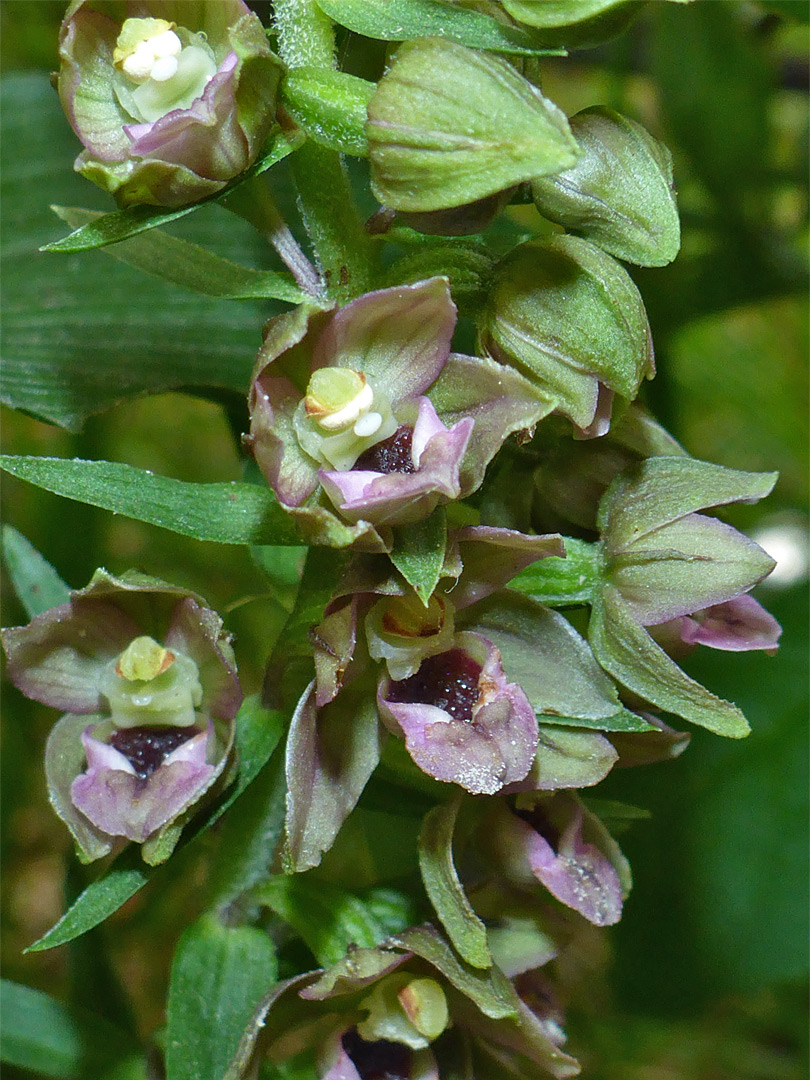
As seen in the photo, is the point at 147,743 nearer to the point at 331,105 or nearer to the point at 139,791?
the point at 139,791

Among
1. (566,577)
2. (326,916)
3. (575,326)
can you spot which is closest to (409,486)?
(575,326)

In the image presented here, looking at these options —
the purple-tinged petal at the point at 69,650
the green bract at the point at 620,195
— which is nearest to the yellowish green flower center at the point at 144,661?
the purple-tinged petal at the point at 69,650

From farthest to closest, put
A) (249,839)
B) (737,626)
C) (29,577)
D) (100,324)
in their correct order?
(100,324)
(29,577)
(249,839)
(737,626)

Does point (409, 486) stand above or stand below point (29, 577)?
above

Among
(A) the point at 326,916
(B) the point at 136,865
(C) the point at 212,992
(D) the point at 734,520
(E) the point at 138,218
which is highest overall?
(E) the point at 138,218

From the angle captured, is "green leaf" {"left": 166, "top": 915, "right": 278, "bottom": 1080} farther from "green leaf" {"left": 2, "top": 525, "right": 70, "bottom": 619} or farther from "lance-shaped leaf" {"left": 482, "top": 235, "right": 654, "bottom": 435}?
"lance-shaped leaf" {"left": 482, "top": 235, "right": 654, "bottom": 435}

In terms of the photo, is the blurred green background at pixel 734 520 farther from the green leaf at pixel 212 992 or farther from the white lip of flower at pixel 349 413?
the white lip of flower at pixel 349 413

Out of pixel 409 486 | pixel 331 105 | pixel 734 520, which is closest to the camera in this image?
pixel 409 486

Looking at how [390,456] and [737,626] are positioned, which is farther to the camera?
[737,626]
